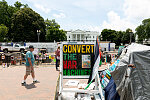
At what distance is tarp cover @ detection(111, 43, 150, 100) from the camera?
3.43m

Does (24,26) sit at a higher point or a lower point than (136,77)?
higher

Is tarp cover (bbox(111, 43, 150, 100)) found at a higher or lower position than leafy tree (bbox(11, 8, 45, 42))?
lower

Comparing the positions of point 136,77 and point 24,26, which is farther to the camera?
point 24,26

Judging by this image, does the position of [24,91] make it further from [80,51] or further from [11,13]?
[11,13]

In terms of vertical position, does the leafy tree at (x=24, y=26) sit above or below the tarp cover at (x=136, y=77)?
above

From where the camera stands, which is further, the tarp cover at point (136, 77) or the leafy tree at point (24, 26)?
the leafy tree at point (24, 26)

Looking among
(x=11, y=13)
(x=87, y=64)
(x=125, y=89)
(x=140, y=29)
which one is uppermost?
(x=11, y=13)

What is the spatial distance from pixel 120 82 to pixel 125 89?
230mm

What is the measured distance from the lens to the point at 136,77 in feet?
11.4

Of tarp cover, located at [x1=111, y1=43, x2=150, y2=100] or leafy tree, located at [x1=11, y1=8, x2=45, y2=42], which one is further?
leafy tree, located at [x1=11, y1=8, x2=45, y2=42]

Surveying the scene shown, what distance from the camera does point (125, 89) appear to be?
3428mm

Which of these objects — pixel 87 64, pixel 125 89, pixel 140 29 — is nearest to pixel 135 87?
pixel 125 89

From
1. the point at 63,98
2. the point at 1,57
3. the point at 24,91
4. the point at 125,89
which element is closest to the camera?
the point at 125,89

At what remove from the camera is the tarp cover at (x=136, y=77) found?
135 inches
